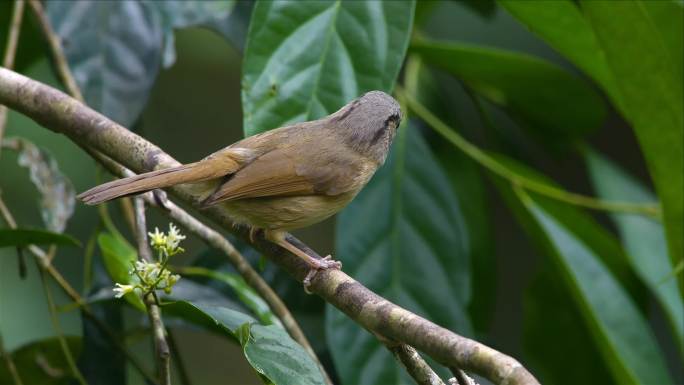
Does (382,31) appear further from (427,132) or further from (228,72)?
(228,72)

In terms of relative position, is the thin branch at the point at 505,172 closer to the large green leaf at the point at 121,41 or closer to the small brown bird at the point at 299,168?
the small brown bird at the point at 299,168

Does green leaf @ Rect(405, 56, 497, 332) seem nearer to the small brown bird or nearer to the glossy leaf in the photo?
the small brown bird

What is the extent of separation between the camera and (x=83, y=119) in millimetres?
2758

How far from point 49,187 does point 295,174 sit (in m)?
0.94

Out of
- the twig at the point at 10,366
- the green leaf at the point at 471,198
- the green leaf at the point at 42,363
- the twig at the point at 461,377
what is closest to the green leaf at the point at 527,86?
the green leaf at the point at 471,198

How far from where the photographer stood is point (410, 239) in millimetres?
3684

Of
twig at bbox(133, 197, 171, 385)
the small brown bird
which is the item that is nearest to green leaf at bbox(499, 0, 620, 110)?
the small brown bird

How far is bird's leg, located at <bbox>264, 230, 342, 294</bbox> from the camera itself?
2.48m

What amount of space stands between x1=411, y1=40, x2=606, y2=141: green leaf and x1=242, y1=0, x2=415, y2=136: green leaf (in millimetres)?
785

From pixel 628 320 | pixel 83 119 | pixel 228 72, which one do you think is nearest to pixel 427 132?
pixel 628 320

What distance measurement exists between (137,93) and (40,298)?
6.70ft

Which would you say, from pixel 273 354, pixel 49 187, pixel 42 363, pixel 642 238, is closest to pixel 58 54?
pixel 49 187

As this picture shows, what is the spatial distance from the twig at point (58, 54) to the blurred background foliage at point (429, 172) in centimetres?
4

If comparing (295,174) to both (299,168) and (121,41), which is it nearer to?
(299,168)
